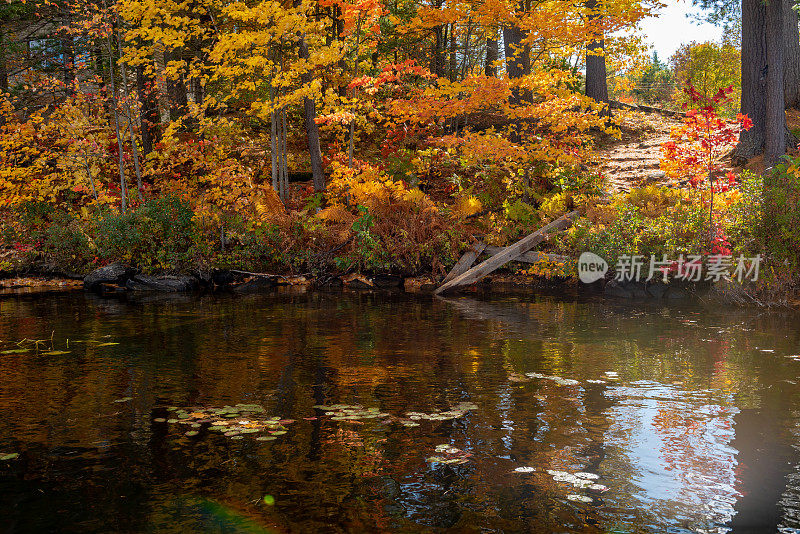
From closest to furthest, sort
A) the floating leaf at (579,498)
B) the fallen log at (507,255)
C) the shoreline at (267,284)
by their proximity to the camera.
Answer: the floating leaf at (579,498) → the fallen log at (507,255) → the shoreline at (267,284)

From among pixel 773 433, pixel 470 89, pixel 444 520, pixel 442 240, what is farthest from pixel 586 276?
pixel 444 520

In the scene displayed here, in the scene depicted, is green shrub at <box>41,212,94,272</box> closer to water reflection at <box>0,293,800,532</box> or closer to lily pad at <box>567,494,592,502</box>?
water reflection at <box>0,293,800,532</box>

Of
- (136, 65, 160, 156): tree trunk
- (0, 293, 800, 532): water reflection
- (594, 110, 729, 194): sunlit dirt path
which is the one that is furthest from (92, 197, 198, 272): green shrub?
(594, 110, 729, 194): sunlit dirt path

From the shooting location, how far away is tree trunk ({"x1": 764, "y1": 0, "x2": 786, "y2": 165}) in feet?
55.5

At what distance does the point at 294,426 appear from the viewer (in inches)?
244

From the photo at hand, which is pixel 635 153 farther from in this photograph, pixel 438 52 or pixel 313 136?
pixel 313 136

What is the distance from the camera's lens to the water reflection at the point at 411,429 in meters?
4.50

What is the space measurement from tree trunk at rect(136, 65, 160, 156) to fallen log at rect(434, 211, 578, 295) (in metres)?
10.3

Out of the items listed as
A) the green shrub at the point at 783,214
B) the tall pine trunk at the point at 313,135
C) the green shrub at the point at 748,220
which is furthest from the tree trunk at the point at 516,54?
the green shrub at the point at 783,214

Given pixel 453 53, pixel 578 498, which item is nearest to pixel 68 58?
pixel 453 53

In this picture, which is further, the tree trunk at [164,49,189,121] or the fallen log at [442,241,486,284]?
the tree trunk at [164,49,189,121]

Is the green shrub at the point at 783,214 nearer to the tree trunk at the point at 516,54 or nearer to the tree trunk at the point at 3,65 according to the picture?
the tree trunk at the point at 516,54

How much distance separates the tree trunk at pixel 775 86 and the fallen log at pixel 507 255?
5.27 meters

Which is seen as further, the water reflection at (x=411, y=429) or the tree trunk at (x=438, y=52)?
the tree trunk at (x=438, y=52)
